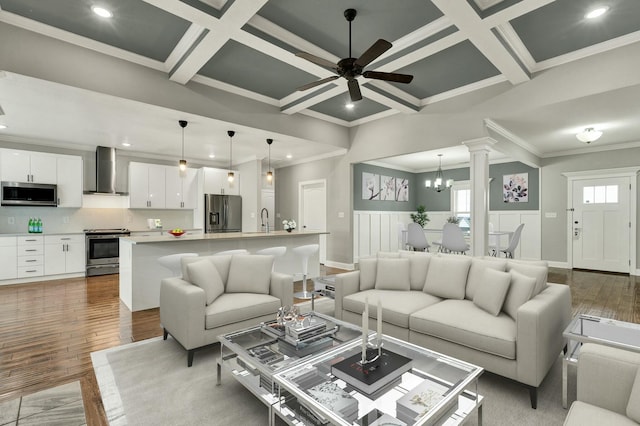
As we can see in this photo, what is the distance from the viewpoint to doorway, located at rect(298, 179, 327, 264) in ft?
24.5

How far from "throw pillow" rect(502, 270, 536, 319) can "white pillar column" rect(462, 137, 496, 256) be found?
2253 millimetres

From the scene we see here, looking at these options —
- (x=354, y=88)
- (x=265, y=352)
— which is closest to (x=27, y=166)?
(x=354, y=88)

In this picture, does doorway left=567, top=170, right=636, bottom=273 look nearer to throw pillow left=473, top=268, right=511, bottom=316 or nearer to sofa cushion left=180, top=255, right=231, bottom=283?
throw pillow left=473, top=268, right=511, bottom=316

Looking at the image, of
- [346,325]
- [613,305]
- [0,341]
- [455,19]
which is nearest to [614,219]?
[613,305]

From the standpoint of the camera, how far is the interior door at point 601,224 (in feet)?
20.8

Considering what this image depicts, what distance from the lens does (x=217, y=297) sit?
3.02 m

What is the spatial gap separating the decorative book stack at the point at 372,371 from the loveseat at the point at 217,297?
4.35 ft

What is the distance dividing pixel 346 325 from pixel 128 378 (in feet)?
5.56

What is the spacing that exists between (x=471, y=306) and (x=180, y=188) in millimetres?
6848

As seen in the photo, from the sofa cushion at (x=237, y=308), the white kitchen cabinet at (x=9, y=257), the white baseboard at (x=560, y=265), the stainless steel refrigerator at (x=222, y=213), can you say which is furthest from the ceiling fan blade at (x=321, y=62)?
the white baseboard at (x=560, y=265)

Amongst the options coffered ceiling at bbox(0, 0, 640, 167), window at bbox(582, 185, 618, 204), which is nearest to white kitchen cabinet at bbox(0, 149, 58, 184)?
coffered ceiling at bbox(0, 0, 640, 167)

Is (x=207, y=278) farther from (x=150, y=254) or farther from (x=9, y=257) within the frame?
(x=9, y=257)

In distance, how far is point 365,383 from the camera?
1565 millimetres

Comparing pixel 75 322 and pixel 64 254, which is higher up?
pixel 64 254
